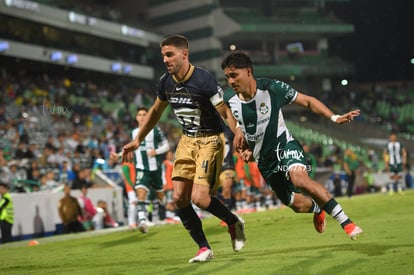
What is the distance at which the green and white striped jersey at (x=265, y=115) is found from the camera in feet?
28.2

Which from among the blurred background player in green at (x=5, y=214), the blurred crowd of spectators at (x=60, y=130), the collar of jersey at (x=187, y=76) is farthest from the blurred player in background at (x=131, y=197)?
the collar of jersey at (x=187, y=76)

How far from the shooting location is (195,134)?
28.7 feet

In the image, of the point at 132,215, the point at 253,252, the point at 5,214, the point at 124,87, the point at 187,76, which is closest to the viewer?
the point at 187,76

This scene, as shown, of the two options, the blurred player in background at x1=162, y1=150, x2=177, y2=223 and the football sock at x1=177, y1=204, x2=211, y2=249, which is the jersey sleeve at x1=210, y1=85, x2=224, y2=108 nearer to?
the football sock at x1=177, y1=204, x2=211, y2=249

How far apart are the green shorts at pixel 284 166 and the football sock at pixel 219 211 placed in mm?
626

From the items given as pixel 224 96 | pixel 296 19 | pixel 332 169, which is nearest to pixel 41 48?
pixel 332 169

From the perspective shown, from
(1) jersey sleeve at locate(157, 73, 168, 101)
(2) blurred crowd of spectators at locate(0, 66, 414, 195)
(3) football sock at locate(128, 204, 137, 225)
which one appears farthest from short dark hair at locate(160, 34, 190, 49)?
(2) blurred crowd of spectators at locate(0, 66, 414, 195)

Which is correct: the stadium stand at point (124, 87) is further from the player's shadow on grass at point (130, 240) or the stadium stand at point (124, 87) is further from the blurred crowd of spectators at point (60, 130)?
the player's shadow on grass at point (130, 240)

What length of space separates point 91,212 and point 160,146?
5.96 meters

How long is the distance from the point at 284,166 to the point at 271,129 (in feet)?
1.50

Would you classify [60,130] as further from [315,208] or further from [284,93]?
[284,93]

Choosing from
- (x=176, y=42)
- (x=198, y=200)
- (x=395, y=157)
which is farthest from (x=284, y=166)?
(x=395, y=157)

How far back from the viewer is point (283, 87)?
341 inches

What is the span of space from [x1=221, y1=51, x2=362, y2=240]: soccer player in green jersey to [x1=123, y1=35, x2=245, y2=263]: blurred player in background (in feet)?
0.84
